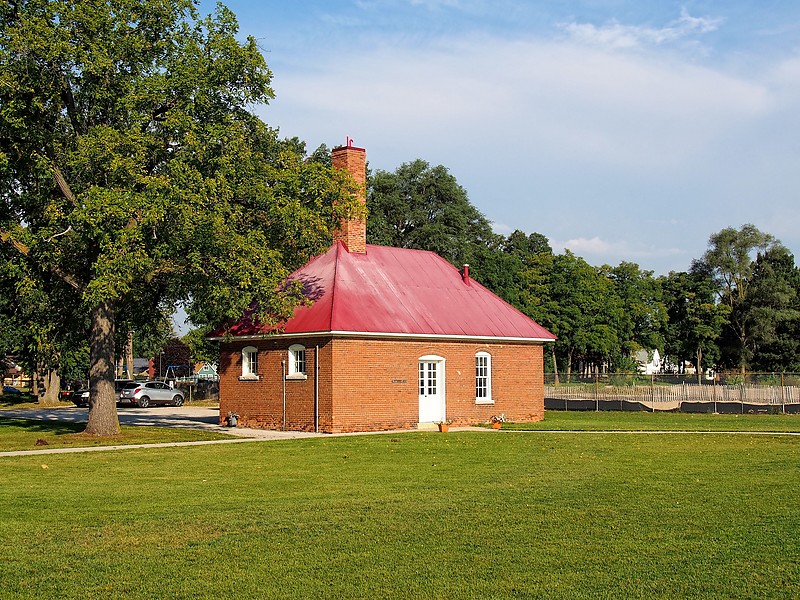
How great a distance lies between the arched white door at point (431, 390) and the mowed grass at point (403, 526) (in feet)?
34.2

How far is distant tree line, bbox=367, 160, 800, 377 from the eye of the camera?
65812mm

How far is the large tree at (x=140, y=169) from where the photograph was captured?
23.0 meters

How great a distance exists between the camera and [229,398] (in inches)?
1241

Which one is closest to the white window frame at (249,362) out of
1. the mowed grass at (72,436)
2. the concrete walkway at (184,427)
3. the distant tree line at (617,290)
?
the concrete walkway at (184,427)

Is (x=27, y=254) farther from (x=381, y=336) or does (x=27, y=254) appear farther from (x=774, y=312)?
(x=774, y=312)

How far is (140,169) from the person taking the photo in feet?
78.0

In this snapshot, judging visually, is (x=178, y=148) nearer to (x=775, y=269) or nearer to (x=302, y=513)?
(x=302, y=513)

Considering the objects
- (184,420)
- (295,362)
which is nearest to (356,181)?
(295,362)

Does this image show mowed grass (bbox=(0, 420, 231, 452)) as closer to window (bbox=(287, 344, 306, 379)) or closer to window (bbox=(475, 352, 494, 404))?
window (bbox=(287, 344, 306, 379))

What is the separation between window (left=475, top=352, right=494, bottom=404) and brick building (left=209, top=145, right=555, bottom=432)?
3 cm

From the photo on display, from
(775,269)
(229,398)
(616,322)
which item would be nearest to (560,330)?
(616,322)

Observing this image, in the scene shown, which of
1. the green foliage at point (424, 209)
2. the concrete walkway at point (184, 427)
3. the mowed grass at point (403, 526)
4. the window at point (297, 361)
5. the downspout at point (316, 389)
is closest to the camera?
the mowed grass at point (403, 526)

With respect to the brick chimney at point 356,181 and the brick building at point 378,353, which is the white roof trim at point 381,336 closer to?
the brick building at point 378,353

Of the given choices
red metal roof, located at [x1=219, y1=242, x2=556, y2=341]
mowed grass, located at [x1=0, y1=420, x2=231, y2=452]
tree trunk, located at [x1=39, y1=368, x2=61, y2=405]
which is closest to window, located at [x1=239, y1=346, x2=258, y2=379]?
red metal roof, located at [x1=219, y1=242, x2=556, y2=341]
